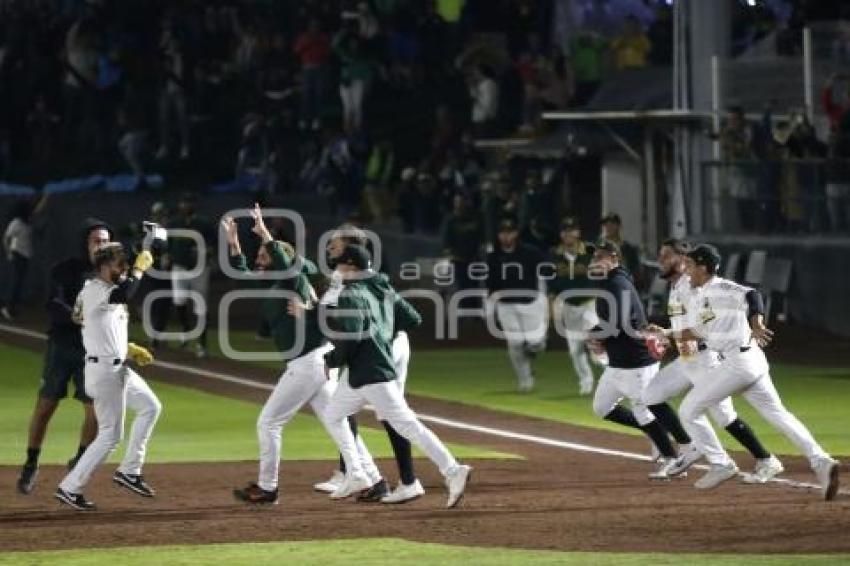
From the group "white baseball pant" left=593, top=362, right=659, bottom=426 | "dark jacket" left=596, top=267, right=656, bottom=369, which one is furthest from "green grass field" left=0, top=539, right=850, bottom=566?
"dark jacket" left=596, top=267, right=656, bottom=369

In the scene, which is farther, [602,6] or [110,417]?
[602,6]

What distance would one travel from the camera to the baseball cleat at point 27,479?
16.8 m

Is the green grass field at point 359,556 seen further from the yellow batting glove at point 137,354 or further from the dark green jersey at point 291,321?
the yellow batting glove at point 137,354

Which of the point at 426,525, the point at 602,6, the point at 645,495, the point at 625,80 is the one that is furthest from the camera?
the point at 602,6

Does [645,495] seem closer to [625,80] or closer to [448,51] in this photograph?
[625,80]

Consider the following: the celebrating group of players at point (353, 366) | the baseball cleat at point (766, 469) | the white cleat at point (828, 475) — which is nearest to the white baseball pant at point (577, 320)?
the celebrating group of players at point (353, 366)

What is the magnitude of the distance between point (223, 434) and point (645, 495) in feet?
20.5

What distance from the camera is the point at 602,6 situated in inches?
1554

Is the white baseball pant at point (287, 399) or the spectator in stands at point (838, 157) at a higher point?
the spectator in stands at point (838, 157)

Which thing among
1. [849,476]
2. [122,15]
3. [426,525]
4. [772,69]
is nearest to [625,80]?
[772,69]

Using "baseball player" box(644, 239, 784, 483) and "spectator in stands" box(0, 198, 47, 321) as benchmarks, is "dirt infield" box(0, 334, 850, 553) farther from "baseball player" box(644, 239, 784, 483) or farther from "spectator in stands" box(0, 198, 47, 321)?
"spectator in stands" box(0, 198, 47, 321)

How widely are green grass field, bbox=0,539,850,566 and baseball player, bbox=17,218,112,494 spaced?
2979 millimetres

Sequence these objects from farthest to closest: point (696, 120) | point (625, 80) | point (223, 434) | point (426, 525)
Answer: point (625, 80)
point (696, 120)
point (223, 434)
point (426, 525)

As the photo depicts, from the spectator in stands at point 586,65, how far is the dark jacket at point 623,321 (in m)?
20.1
